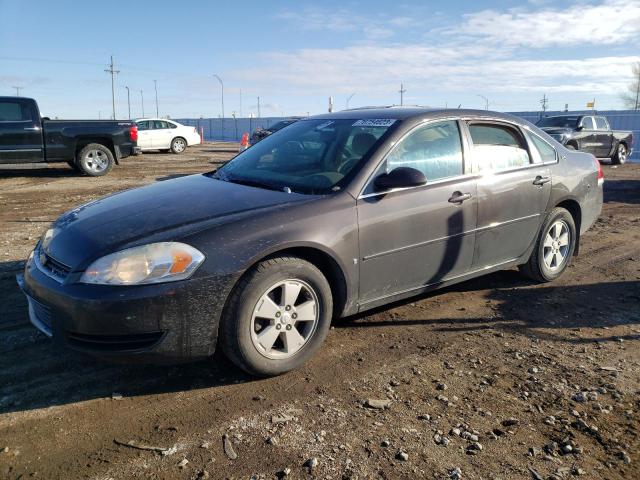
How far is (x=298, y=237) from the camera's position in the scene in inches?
129

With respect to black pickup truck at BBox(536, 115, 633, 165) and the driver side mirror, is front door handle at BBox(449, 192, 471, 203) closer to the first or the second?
the driver side mirror

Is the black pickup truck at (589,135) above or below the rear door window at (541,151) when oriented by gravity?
above

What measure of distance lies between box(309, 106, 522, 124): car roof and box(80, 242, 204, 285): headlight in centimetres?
207

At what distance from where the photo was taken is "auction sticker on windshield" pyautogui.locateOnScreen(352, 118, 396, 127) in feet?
13.5

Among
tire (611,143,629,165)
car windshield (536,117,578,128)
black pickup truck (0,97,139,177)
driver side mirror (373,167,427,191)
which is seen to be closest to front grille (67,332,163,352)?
driver side mirror (373,167,427,191)

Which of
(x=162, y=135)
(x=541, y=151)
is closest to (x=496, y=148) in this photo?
(x=541, y=151)

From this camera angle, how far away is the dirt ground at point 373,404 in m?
2.54

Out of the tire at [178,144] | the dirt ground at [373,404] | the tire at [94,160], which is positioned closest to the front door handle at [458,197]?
the dirt ground at [373,404]

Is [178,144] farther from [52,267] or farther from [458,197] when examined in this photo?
[52,267]

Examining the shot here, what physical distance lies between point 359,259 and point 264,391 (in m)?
1.06

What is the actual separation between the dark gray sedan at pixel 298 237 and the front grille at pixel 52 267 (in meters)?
0.01

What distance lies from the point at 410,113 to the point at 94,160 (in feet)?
38.7

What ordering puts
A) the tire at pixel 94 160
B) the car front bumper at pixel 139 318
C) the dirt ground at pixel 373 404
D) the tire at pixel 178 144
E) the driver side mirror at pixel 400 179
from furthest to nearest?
the tire at pixel 178 144
the tire at pixel 94 160
the driver side mirror at pixel 400 179
the car front bumper at pixel 139 318
the dirt ground at pixel 373 404

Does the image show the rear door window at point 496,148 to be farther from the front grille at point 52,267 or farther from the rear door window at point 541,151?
the front grille at point 52,267
